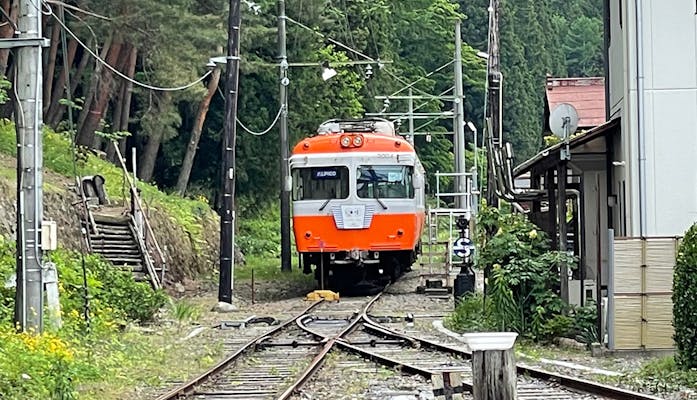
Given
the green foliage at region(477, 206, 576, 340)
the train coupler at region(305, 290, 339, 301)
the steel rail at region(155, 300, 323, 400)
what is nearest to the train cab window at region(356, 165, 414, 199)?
the train coupler at region(305, 290, 339, 301)

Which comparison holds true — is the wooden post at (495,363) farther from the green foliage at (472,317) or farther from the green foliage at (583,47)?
the green foliage at (583,47)

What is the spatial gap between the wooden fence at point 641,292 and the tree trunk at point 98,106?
24.2 m

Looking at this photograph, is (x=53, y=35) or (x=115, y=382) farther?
(x=53, y=35)

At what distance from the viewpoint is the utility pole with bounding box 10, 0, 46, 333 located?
12.9 meters

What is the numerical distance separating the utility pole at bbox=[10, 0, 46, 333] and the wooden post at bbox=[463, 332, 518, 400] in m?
7.05

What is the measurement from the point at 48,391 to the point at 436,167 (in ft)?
173

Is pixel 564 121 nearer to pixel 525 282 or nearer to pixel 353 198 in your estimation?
pixel 525 282

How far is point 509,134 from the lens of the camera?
69.2m

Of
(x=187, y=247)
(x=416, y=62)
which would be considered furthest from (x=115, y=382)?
(x=416, y=62)

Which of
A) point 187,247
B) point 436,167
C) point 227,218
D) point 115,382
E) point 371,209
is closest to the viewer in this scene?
point 115,382

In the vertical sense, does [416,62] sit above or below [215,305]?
above

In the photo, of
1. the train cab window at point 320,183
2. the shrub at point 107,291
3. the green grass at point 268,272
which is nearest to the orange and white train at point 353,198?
the train cab window at point 320,183

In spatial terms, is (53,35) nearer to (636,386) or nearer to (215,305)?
(215,305)

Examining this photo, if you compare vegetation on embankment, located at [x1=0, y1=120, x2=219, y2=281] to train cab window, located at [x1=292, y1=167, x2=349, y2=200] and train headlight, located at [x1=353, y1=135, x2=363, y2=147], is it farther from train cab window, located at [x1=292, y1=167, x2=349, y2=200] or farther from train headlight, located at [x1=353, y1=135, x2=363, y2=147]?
train headlight, located at [x1=353, y1=135, x2=363, y2=147]
